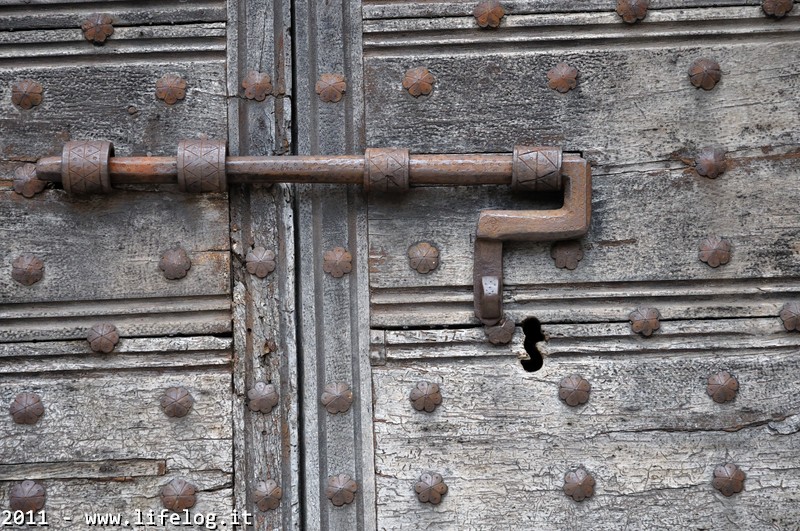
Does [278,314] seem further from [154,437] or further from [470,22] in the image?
[470,22]

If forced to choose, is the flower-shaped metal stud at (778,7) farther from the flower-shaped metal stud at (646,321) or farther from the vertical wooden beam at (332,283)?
the vertical wooden beam at (332,283)

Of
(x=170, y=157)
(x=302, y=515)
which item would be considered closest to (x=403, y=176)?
(x=170, y=157)

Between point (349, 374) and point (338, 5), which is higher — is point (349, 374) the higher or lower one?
the lower one

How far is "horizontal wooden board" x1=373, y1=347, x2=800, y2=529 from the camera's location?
1463 millimetres

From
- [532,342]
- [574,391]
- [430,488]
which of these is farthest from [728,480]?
[430,488]

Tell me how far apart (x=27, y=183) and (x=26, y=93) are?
0.53ft

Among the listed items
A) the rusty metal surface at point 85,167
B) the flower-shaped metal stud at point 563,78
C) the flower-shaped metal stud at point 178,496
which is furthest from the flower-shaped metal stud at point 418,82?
the flower-shaped metal stud at point 178,496

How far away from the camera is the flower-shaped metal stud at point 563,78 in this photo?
1.50 metres

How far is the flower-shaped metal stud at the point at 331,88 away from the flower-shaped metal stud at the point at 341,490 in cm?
67

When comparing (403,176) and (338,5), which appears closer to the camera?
(403,176)

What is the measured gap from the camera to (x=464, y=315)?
150 cm

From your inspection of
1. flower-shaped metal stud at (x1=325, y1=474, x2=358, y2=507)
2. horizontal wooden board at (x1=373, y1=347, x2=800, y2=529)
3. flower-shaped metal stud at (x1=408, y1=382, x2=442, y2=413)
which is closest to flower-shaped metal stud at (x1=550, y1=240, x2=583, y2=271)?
horizontal wooden board at (x1=373, y1=347, x2=800, y2=529)

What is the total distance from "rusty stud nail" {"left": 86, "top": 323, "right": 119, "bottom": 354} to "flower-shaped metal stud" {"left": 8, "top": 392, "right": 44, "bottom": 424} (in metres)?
0.13

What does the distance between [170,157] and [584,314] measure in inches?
30.0
